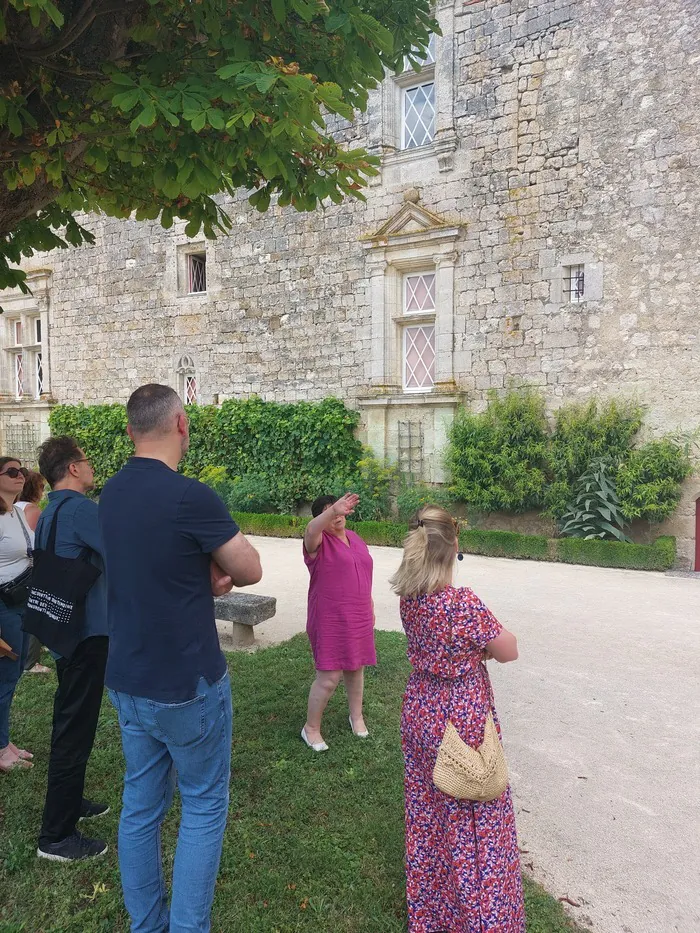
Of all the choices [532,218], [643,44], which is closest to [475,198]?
[532,218]

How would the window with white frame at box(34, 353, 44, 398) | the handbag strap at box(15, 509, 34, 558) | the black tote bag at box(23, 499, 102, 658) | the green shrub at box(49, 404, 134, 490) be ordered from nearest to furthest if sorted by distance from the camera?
the black tote bag at box(23, 499, 102, 658), the handbag strap at box(15, 509, 34, 558), the green shrub at box(49, 404, 134, 490), the window with white frame at box(34, 353, 44, 398)

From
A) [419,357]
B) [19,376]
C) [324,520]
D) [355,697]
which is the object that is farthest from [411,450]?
[19,376]

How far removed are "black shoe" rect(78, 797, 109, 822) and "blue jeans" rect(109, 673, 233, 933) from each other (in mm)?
930

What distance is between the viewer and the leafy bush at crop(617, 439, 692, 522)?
8.38 metres

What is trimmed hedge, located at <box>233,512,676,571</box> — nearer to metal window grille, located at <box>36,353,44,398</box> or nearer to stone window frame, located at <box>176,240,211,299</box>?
stone window frame, located at <box>176,240,211,299</box>

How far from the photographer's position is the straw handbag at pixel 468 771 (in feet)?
6.52

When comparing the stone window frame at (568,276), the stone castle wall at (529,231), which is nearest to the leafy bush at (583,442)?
the stone castle wall at (529,231)

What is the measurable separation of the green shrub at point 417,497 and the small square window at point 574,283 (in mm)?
3297

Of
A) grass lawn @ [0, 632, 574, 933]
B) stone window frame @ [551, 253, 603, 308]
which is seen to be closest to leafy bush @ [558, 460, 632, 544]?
stone window frame @ [551, 253, 603, 308]

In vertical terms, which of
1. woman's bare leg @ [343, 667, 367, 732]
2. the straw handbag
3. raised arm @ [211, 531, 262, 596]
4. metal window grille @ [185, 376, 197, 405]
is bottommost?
woman's bare leg @ [343, 667, 367, 732]

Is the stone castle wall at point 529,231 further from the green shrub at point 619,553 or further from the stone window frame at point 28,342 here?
the stone window frame at point 28,342

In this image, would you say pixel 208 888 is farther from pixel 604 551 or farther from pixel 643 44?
pixel 643 44

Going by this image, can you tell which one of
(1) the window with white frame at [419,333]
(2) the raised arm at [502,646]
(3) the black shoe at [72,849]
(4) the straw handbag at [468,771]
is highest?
(1) the window with white frame at [419,333]

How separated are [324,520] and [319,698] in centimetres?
105
